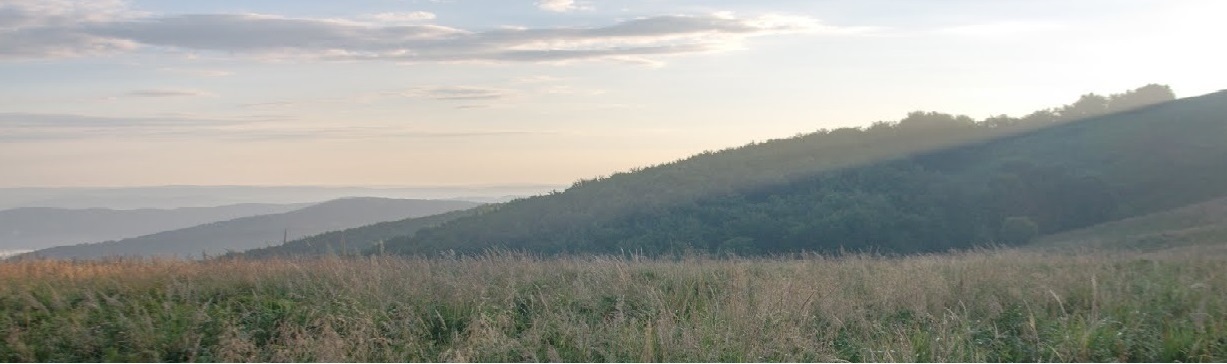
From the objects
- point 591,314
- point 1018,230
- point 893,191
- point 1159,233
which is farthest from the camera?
point 893,191

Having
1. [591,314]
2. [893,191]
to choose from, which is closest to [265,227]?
[893,191]

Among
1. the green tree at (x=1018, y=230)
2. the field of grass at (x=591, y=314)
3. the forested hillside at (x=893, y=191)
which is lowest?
the green tree at (x=1018, y=230)

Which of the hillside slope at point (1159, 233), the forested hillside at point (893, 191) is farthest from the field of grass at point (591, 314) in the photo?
the forested hillside at point (893, 191)

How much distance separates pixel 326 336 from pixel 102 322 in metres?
2.23

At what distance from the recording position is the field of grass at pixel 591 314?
8.38 meters

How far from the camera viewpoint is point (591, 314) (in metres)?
9.90

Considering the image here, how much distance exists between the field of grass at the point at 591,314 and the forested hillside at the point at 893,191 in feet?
63.9

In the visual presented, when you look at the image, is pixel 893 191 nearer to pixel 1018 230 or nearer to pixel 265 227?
pixel 1018 230

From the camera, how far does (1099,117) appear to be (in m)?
58.8

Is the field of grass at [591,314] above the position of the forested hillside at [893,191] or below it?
above

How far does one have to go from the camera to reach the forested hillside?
3759 cm

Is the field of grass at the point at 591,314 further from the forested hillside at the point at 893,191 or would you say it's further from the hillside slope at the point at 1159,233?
the forested hillside at the point at 893,191

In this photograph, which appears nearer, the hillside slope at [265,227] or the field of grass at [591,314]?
the field of grass at [591,314]

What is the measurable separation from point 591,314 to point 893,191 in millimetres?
35975
